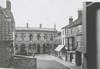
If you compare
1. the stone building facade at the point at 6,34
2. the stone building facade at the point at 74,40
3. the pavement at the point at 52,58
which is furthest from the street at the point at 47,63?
the stone building facade at the point at 6,34

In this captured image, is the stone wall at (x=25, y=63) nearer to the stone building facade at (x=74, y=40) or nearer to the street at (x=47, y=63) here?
the street at (x=47, y=63)

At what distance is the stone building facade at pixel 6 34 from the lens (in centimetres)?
144

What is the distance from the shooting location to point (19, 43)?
4.66 ft

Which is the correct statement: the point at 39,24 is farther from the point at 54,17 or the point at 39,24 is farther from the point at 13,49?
the point at 13,49

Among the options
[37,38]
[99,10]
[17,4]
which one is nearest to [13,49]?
[37,38]

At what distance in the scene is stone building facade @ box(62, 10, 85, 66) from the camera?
131cm

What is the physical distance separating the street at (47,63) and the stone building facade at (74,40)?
11 centimetres

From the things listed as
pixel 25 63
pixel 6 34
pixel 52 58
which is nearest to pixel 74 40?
pixel 52 58

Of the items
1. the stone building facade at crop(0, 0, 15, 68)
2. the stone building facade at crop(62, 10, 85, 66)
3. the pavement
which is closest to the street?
the pavement

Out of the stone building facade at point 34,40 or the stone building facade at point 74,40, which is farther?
the stone building facade at point 34,40

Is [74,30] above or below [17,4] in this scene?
below

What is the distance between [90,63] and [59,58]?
14.4 inches

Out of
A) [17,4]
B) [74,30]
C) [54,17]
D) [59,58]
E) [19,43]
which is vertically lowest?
[59,58]

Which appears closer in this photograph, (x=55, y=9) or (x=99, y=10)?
(x=99, y=10)
